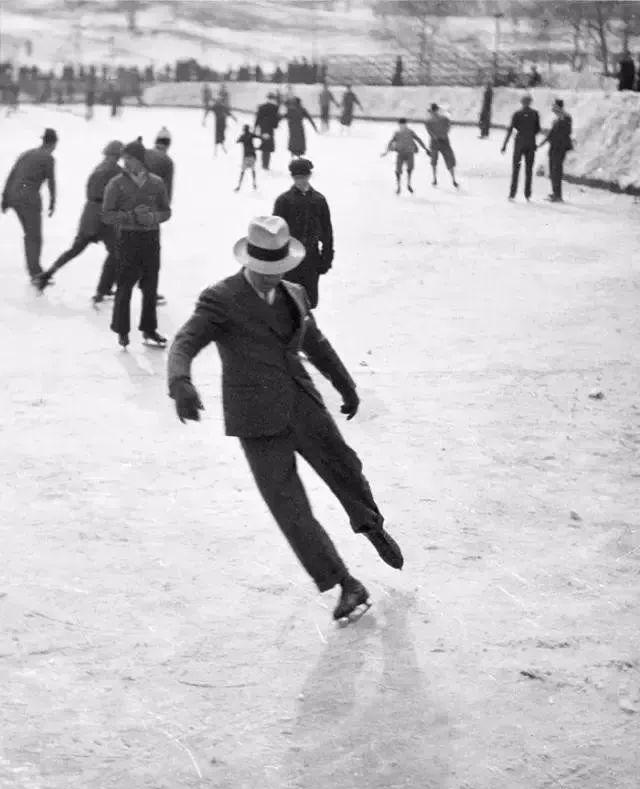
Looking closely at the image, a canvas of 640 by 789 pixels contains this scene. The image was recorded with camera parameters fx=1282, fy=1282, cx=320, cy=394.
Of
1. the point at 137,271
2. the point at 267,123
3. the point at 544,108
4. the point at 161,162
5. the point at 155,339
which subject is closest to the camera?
the point at 137,271

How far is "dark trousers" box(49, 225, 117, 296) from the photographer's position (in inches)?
444

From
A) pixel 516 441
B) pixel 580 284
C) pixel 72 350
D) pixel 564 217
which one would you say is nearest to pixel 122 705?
pixel 516 441

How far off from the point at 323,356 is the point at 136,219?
4630 millimetres

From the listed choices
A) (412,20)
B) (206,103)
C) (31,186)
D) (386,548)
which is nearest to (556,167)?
(31,186)

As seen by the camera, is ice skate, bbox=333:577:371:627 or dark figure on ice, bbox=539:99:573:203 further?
dark figure on ice, bbox=539:99:573:203

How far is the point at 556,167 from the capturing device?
65.7 feet

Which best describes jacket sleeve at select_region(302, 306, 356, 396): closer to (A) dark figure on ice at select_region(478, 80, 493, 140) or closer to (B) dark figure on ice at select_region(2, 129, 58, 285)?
(B) dark figure on ice at select_region(2, 129, 58, 285)

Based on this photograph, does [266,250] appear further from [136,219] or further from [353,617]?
[136,219]

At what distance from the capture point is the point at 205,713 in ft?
14.1

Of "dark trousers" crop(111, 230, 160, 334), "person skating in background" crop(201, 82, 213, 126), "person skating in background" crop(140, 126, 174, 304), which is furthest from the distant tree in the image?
"dark trousers" crop(111, 230, 160, 334)

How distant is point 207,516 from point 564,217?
13.3m

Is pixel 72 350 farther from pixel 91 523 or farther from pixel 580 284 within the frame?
pixel 580 284

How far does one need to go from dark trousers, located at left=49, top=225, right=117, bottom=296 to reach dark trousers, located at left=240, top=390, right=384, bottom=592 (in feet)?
21.1

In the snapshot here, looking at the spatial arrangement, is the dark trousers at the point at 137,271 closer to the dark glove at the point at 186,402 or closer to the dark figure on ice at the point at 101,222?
the dark figure on ice at the point at 101,222
